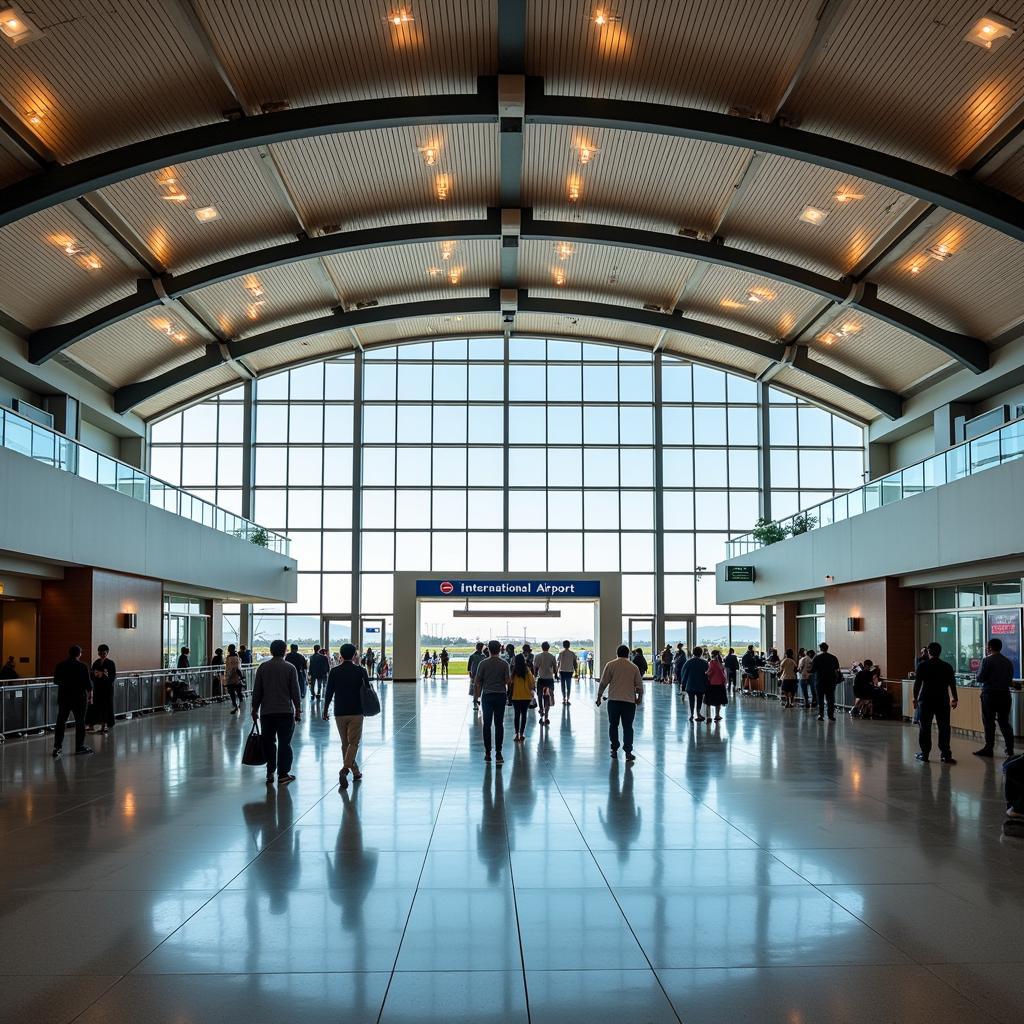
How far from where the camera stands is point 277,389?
41.2m

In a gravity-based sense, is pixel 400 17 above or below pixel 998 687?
above

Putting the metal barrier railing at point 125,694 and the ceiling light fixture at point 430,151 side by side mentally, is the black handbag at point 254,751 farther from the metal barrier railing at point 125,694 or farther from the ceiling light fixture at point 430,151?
the ceiling light fixture at point 430,151

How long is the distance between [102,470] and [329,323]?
14897mm

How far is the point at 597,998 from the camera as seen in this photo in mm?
4586

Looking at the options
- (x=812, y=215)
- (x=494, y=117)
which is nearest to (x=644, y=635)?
(x=812, y=215)

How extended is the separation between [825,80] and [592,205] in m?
8.51

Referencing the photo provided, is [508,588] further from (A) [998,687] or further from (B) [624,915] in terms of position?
(B) [624,915]

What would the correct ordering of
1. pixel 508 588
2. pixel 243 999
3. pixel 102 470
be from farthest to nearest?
pixel 508 588 → pixel 102 470 → pixel 243 999

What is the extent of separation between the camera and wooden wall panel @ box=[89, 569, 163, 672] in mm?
21047

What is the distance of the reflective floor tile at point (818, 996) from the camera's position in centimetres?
434

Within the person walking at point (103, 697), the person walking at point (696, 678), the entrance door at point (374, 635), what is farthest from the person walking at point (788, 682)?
the entrance door at point (374, 635)

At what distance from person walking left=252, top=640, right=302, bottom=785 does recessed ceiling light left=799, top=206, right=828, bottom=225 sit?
17698 millimetres

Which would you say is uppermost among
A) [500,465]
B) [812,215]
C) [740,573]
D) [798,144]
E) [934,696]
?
[812,215]

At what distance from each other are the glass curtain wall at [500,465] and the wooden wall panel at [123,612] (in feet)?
52.7
